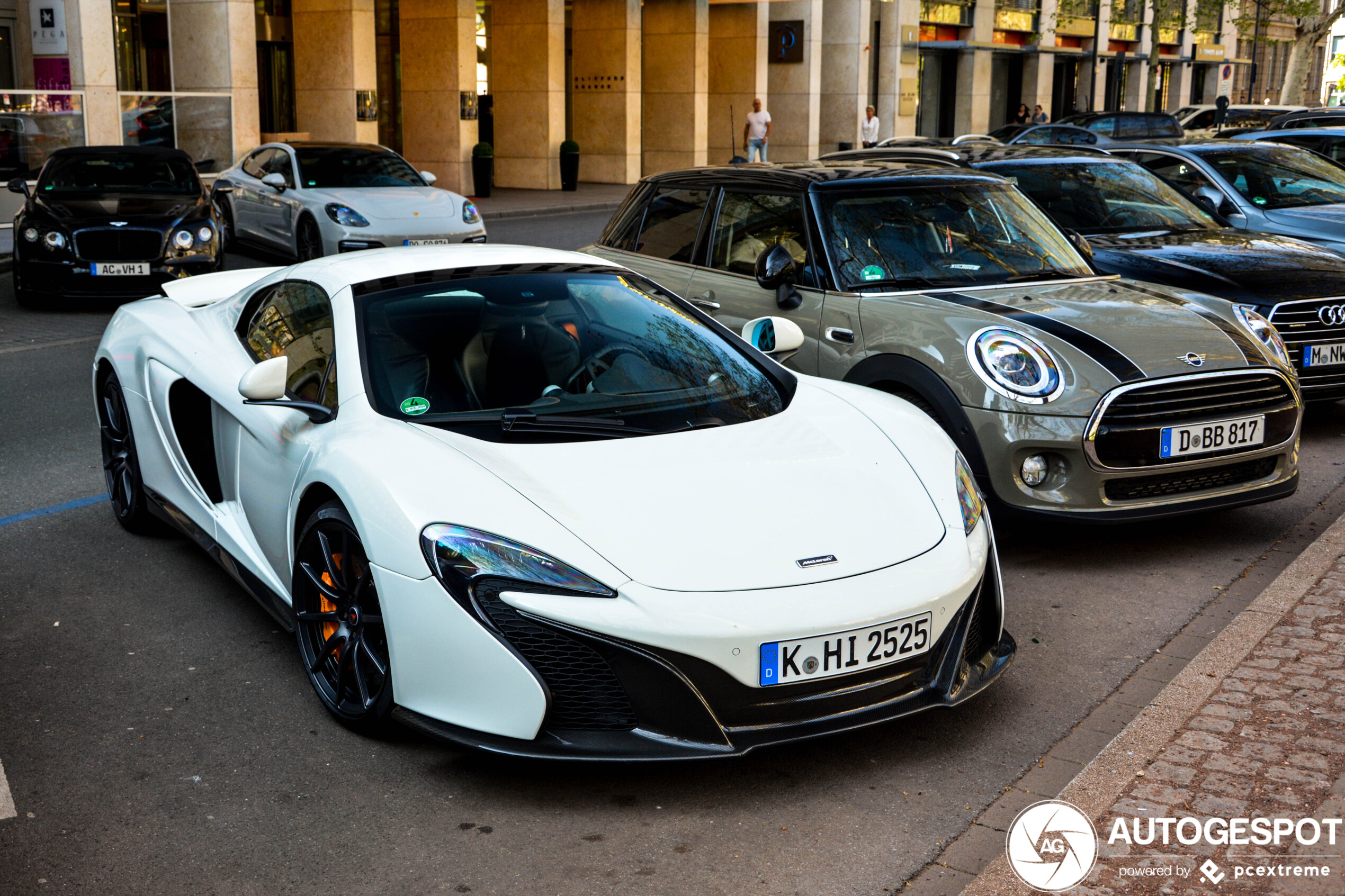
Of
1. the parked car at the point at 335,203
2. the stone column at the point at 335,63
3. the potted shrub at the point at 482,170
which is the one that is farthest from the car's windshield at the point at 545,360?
the potted shrub at the point at 482,170

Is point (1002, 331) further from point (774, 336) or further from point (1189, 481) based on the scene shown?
point (774, 336)

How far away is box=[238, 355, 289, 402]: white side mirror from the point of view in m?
4.22

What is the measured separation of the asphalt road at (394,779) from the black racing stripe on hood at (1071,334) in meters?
0.85

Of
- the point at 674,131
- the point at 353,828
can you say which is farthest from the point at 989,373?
the point at 674,131

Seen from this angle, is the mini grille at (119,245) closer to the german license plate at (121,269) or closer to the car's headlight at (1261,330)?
the german license plate at (121,269)

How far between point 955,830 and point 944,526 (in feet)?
2.88

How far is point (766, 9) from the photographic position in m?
36.3

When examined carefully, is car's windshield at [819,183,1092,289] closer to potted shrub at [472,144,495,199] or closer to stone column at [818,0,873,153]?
potted shrub at [472,144,495,199]

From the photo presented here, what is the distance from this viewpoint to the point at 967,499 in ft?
13.7

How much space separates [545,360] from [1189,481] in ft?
9.20

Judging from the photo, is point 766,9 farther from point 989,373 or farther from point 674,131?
point 989,373

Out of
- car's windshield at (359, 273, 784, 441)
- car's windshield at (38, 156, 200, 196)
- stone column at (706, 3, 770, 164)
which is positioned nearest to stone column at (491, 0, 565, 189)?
stone column at (706, 3, 770, 164)

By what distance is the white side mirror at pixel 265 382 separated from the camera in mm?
4219

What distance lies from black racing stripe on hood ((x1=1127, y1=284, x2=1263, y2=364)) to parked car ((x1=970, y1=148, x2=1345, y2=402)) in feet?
0.32
